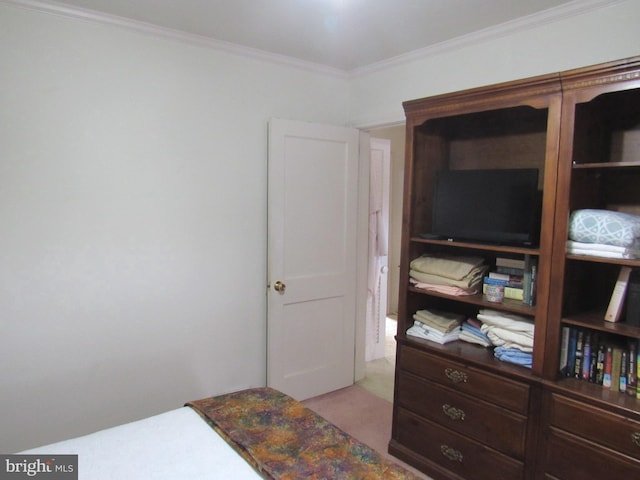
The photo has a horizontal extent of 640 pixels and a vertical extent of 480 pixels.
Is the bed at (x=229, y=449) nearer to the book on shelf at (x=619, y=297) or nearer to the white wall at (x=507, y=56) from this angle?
the book on shelf at (x=619, y=297)

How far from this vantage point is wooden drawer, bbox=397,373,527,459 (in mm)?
1988

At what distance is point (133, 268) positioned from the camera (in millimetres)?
2529

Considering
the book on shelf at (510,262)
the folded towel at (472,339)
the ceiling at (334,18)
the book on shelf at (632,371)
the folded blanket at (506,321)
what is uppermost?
the ceiling at (334,18)

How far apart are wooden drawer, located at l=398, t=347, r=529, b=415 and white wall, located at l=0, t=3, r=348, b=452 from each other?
3.79 ft

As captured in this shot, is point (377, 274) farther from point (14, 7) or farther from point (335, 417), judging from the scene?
point (14, 7)

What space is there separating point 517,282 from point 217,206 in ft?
6.07

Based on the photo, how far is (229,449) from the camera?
154cm

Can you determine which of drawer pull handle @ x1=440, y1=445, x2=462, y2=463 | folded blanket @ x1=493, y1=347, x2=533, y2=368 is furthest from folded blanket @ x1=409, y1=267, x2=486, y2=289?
drawer pull handle @ x1=440, y1=445, x2=462, y2=463

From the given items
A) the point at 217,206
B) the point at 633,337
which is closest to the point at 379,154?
the point at 217,206

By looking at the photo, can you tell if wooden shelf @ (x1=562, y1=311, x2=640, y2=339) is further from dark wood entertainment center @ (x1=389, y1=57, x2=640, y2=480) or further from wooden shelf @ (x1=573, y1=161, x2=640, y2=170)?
wooden shelf @ (x1=573, y1=161, x2=640, y2=170)

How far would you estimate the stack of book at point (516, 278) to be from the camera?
6.75ft

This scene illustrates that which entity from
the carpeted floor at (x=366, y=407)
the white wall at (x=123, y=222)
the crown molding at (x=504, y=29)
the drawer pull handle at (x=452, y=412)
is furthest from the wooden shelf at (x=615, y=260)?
the white wall at (x=123, y=222)

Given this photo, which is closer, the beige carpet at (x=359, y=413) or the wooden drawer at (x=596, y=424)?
the wooden drawer at (x=596, y=424)

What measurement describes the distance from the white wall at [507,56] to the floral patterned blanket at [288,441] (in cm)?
208
